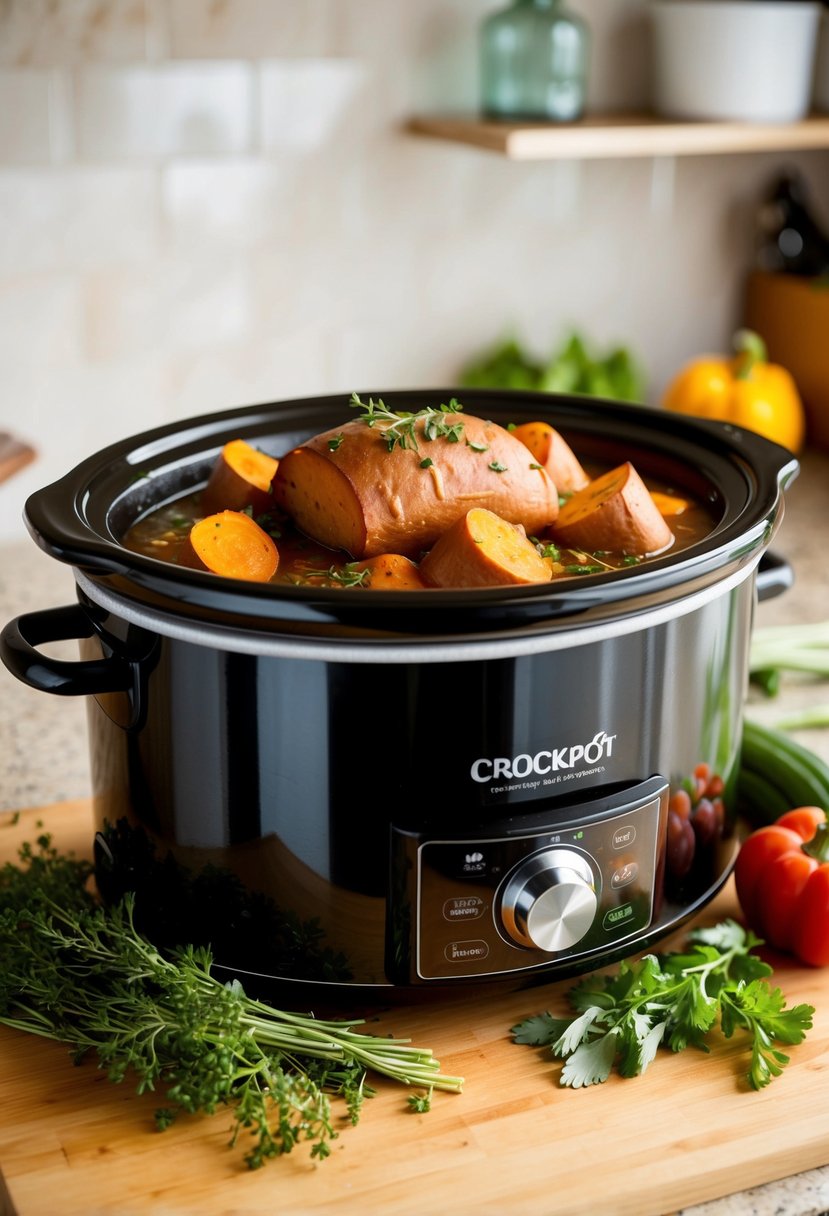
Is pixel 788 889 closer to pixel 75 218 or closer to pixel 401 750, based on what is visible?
pixel 401 750

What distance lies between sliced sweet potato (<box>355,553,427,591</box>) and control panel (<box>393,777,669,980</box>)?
18 cm

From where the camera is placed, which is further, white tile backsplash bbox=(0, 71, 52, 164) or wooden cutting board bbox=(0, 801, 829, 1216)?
white tile backsplash bbox=(0, 71, 52, 164)

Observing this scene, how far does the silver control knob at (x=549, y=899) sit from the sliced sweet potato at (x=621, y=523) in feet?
0.82

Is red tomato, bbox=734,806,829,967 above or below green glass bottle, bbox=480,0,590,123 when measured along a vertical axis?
below

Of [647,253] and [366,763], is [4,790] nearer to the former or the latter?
[366,763]

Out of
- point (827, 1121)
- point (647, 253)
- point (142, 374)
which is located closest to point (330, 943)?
point (827, 1121)

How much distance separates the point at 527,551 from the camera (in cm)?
101

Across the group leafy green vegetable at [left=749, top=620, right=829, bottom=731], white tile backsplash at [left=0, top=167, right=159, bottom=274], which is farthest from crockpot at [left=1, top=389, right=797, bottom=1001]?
white tile backsplash at [left=0, top=167, right=159, bottom=274]

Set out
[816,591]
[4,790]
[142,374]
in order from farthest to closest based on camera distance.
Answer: [142,374] → [816,591] → [4,790]

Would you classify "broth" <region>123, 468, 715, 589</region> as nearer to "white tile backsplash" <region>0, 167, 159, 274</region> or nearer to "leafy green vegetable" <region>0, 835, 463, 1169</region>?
"leafy green vegetable" <region>0, 835, 463, 1169</region>

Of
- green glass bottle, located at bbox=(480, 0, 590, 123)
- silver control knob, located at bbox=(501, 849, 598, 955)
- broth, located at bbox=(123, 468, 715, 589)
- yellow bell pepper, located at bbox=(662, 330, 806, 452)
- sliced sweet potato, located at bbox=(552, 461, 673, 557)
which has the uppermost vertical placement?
green glass bottle, located at bbox=(480, 0, 590, 123)

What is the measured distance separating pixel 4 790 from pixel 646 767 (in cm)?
73

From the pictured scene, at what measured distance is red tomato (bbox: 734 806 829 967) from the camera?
1.12 metres

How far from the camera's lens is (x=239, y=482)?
1.17 metres
